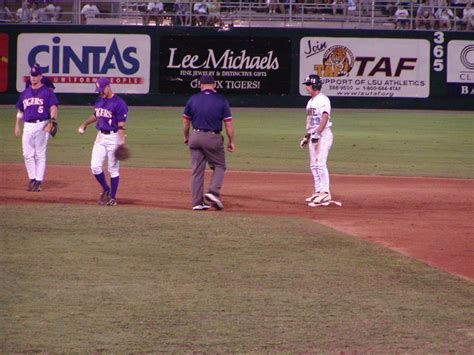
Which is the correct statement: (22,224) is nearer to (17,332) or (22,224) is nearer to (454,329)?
(17,332)

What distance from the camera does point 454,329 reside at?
7.89 metres

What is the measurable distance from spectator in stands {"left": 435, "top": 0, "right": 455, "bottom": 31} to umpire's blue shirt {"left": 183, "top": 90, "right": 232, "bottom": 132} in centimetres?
2377

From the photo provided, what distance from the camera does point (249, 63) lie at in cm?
3509

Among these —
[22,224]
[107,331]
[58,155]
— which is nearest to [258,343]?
[107,331]

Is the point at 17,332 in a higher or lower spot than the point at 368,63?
lower

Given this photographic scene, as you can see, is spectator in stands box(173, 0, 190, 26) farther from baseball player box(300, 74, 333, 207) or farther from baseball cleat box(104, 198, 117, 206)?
baseball cleat box(104, 198, 117, 206)

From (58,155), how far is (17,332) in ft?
49.5

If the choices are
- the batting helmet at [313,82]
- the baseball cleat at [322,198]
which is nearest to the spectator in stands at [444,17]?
the baseball cleat at [322,198]

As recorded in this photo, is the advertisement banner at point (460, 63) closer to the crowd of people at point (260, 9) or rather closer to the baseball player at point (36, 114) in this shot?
the crowd of people at point (260, 9)

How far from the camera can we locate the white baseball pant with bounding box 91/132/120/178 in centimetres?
1441

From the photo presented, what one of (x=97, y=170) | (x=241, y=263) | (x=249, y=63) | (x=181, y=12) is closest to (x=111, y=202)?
(x=97, y=170)

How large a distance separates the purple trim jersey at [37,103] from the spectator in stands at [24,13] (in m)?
20.1

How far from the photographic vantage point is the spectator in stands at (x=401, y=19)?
36.1 metres

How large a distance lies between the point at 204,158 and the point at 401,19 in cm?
2340
